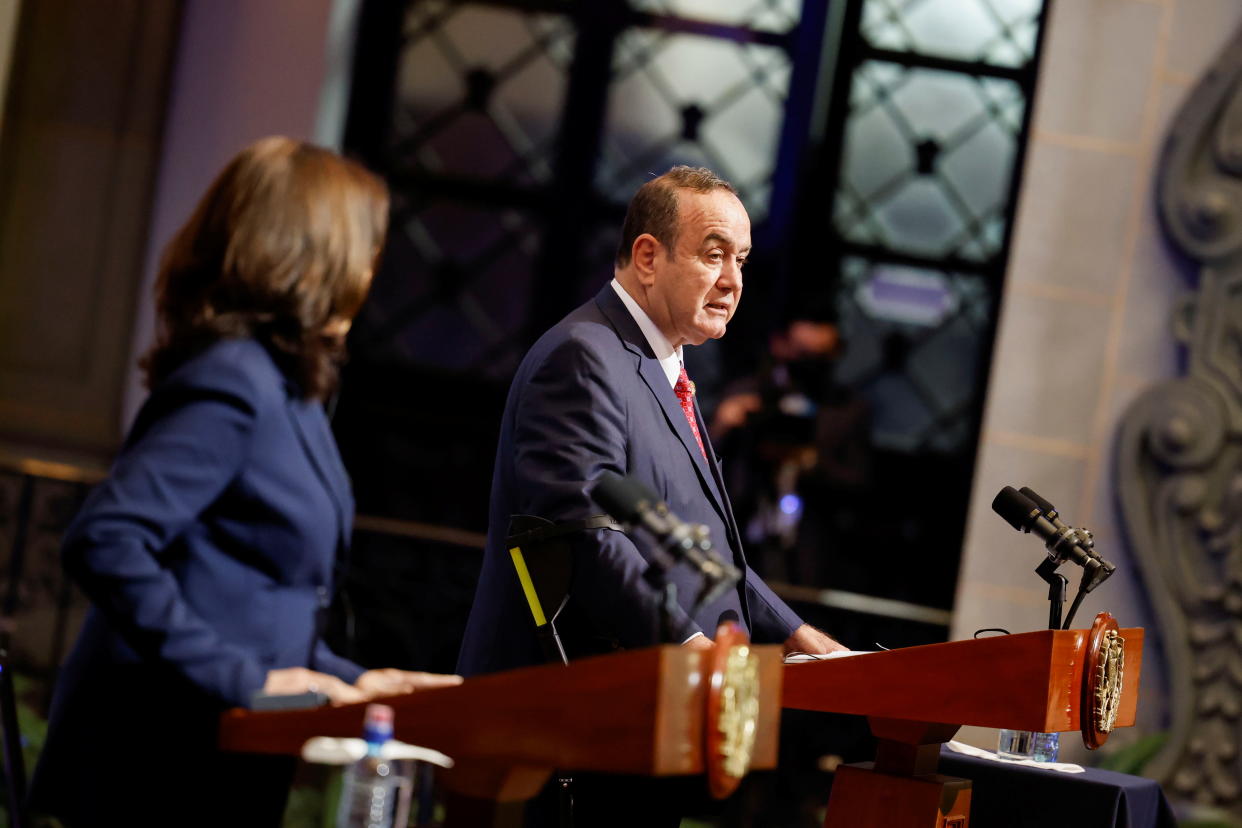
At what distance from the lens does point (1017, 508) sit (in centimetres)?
299

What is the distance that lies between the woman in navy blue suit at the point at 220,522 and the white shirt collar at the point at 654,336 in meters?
0.99

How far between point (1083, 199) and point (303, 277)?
4009mm

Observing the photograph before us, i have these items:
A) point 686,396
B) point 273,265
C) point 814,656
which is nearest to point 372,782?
point 273,265

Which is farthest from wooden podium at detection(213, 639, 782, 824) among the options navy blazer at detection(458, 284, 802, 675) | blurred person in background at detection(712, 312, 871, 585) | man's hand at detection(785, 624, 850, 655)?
blurred person in background at detection(712, 312, 871, 585)

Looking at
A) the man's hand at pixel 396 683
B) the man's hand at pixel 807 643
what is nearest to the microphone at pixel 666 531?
the man's hand at pixel 396 683

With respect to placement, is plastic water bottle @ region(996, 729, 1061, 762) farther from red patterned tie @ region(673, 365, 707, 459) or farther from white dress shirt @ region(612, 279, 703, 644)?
white dress shirt @ region(612, 279, 703, 644)

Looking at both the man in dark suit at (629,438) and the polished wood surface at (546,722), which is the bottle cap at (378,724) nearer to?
the polished wood surface at (546,722)

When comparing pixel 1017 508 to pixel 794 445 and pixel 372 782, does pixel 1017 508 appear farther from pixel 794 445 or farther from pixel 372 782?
pixel 794 445

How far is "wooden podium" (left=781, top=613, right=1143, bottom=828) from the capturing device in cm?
262

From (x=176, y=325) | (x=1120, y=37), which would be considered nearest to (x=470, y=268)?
(x=1120, y=37)

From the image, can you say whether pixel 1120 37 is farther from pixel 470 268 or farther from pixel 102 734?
pixel 102 734

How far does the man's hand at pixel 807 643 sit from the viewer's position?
3.07 m

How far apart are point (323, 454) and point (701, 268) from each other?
1109 mm

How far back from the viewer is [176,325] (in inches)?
80.5
